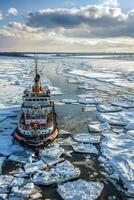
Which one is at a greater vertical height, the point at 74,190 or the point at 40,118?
the point at 40,118

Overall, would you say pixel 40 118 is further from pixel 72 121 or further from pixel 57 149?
pixel 72 121

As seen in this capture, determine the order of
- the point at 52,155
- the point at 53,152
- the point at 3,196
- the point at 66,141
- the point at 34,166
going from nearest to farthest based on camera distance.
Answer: the point at 3,196, the point at 34,166, the point at 52,155, the point at 53,152, the point at 66,141

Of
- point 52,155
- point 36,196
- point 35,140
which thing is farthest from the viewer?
point 35,140

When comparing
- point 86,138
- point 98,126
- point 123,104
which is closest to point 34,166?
point 86,138

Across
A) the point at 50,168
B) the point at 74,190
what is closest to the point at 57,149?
the point at 50,168

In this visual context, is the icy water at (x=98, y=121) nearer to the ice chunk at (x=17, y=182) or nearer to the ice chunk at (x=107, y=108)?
the ice chunk at (x=107, y=108)

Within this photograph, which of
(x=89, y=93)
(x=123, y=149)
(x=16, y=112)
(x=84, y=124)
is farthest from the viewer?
(x=89, y=93)

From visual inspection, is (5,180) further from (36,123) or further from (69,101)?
(69,101)
